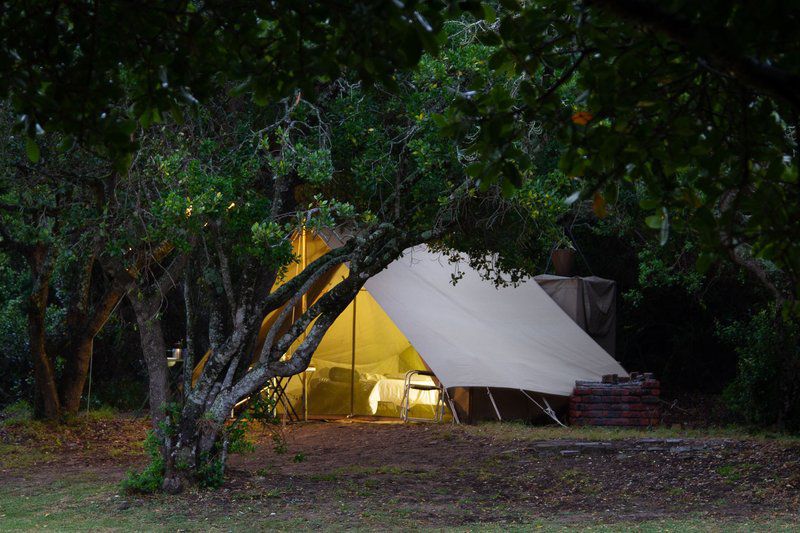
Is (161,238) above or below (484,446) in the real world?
above

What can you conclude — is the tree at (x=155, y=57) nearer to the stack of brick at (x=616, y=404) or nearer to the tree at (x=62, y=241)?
the tree at (x=62, y=241)

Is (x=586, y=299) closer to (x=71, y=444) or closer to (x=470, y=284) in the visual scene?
(x=470, y=284)

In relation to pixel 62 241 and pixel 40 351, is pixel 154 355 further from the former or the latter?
pixel 40 351

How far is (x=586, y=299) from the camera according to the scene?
12867 millimetres

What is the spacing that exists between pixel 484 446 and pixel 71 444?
418cm

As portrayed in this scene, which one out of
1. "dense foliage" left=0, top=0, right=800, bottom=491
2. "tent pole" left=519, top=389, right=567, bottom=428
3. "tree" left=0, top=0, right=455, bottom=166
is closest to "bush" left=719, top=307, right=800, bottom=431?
"dense foliage" left=0, top=0, right=800, bottom=491

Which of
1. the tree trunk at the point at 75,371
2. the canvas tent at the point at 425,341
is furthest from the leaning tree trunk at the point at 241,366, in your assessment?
the tree trunk at the point at 75,371

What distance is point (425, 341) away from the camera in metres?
10.5

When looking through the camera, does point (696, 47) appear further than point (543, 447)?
No

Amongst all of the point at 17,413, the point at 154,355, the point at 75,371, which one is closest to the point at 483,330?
the point at 154,355

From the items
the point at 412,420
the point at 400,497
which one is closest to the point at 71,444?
the point at 412,420

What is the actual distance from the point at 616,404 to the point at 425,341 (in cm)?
213

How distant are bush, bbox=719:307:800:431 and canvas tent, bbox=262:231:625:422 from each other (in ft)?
6.23

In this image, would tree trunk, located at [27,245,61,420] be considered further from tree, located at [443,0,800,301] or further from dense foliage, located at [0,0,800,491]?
tree, located at [443,0,800,301]
